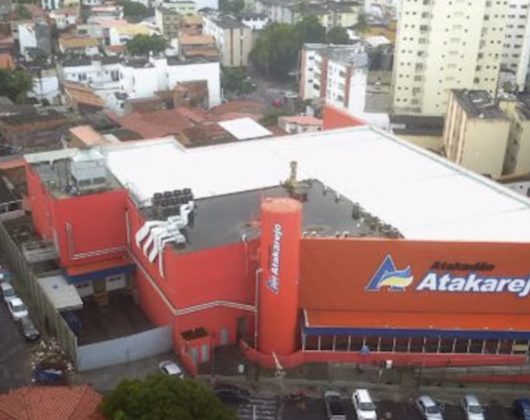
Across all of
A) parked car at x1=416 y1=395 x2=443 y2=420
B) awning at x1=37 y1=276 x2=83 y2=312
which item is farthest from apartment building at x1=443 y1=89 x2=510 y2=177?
awning at x1=37 y1=276 x2=83 y2=312

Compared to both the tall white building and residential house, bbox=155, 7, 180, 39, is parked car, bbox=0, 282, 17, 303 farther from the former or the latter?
residential house, bbox=155, 7, 180, 39

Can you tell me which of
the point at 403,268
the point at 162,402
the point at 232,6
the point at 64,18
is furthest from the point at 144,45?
the point at 162,402

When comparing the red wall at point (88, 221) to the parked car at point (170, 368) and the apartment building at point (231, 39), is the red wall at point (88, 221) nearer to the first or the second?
the parked car at point (170, 368)

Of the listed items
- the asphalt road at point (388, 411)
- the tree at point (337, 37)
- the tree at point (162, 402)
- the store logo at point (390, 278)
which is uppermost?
the tree at point (337, 37)

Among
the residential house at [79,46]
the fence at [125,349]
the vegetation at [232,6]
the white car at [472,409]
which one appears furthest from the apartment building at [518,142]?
the vegetation at [232,6]

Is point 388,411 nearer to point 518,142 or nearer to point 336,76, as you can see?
point 518,142

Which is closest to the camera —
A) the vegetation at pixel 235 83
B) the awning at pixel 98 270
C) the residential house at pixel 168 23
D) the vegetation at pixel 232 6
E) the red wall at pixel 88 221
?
the red wall at pixel 88 221
